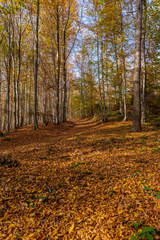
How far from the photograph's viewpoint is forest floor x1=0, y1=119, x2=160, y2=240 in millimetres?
1901

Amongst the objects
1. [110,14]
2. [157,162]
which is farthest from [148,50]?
[157,162]

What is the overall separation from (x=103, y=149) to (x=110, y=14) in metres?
10.8

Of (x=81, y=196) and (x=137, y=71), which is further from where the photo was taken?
(x=137, y=71)

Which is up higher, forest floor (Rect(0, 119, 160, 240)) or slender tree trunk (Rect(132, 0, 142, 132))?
slender tree trunk (Rect(132, 0, 142, 132))

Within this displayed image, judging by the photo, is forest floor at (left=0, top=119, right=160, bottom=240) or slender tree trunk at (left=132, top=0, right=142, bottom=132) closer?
forest floor at (left=0, top=119, right=160, bottom=240)

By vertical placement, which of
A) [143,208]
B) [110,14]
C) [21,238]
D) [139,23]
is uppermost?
[110,14]

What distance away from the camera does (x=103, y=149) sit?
211 inches

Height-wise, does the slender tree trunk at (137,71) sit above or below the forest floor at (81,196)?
above

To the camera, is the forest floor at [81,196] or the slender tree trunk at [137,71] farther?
the slender tree trunk at [137,71]

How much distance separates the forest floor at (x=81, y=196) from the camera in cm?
190

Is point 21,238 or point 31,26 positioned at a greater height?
point 31,26

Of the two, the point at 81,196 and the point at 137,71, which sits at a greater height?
the point at 137,71

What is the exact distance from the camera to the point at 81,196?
8.79 feet

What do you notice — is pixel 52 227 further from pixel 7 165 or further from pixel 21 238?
pixel 7 165
